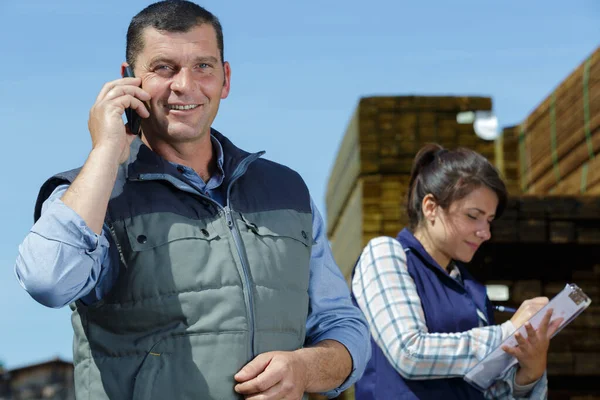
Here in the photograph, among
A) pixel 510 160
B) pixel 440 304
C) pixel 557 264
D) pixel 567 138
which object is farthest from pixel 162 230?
pixel 510 160

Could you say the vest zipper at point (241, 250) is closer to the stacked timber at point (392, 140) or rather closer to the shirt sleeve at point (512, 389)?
the shirt sleeve at point (512, 389)

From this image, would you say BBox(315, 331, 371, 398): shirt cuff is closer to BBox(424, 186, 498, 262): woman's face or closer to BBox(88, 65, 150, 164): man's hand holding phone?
BBox(88, 65, 150, 164): man's hand holding phone

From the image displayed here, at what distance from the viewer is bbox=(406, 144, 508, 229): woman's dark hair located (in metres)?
3.49

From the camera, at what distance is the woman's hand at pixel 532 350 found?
3.19 metres

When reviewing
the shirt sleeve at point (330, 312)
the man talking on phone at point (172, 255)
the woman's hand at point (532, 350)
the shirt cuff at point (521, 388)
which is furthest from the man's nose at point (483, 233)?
the man talking on phone at point (172, 255)

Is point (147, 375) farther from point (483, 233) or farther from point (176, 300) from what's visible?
point (483, 233)

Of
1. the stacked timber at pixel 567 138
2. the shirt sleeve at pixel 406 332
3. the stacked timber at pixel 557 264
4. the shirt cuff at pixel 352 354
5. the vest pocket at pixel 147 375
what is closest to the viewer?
the vest pocket at pixel 147 375

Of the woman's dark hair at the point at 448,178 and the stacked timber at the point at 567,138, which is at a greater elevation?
the woman's dark hair at the point at 448,178

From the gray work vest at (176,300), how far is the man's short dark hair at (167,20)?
12.0 inches

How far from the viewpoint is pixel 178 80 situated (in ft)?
7.45

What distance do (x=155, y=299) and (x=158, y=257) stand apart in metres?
0.09

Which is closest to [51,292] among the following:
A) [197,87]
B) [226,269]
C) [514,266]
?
[226,269]

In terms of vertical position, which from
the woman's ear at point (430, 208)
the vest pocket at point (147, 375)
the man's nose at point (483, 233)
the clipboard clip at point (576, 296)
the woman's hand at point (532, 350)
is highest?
the vest pocket at point (147, 375)

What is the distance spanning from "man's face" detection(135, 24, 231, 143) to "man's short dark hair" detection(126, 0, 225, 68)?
1 centimetres
